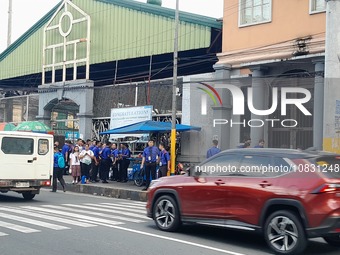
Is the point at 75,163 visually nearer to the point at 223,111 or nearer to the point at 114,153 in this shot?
the point at 114,153

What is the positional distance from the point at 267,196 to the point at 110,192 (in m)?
11.2

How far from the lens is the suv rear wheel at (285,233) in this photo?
8173 millimetres

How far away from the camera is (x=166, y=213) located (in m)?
10.4

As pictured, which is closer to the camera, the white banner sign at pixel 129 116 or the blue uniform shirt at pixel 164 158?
the blue uniform shirt at pixel 164 158

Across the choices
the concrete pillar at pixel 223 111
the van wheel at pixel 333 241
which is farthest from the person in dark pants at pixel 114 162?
the van wheel at pixel 333 241

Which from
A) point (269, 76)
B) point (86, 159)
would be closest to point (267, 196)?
point (269, 76)

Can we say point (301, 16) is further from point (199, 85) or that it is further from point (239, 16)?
point (199, 85)

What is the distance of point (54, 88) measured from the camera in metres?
29.1

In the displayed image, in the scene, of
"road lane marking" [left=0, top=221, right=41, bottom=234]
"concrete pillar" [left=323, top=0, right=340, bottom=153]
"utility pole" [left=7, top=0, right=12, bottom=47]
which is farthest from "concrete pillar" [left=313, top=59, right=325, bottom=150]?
"utility pole" [left=7, top=0, right=12, bottom=47]

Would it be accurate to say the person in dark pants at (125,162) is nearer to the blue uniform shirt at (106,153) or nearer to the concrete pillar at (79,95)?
the blue uniform shirt at (106,153)

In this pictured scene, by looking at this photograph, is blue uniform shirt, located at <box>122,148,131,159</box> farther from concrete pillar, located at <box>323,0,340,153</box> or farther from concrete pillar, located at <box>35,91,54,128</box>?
concrete pillar, located at <box>35,91,54,128</box>

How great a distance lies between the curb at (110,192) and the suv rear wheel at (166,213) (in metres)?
6.99

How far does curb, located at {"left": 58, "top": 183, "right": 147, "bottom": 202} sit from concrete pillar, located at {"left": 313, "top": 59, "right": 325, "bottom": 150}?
19.7 ft

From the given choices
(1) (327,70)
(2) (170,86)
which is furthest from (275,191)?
(2) (170,86)
